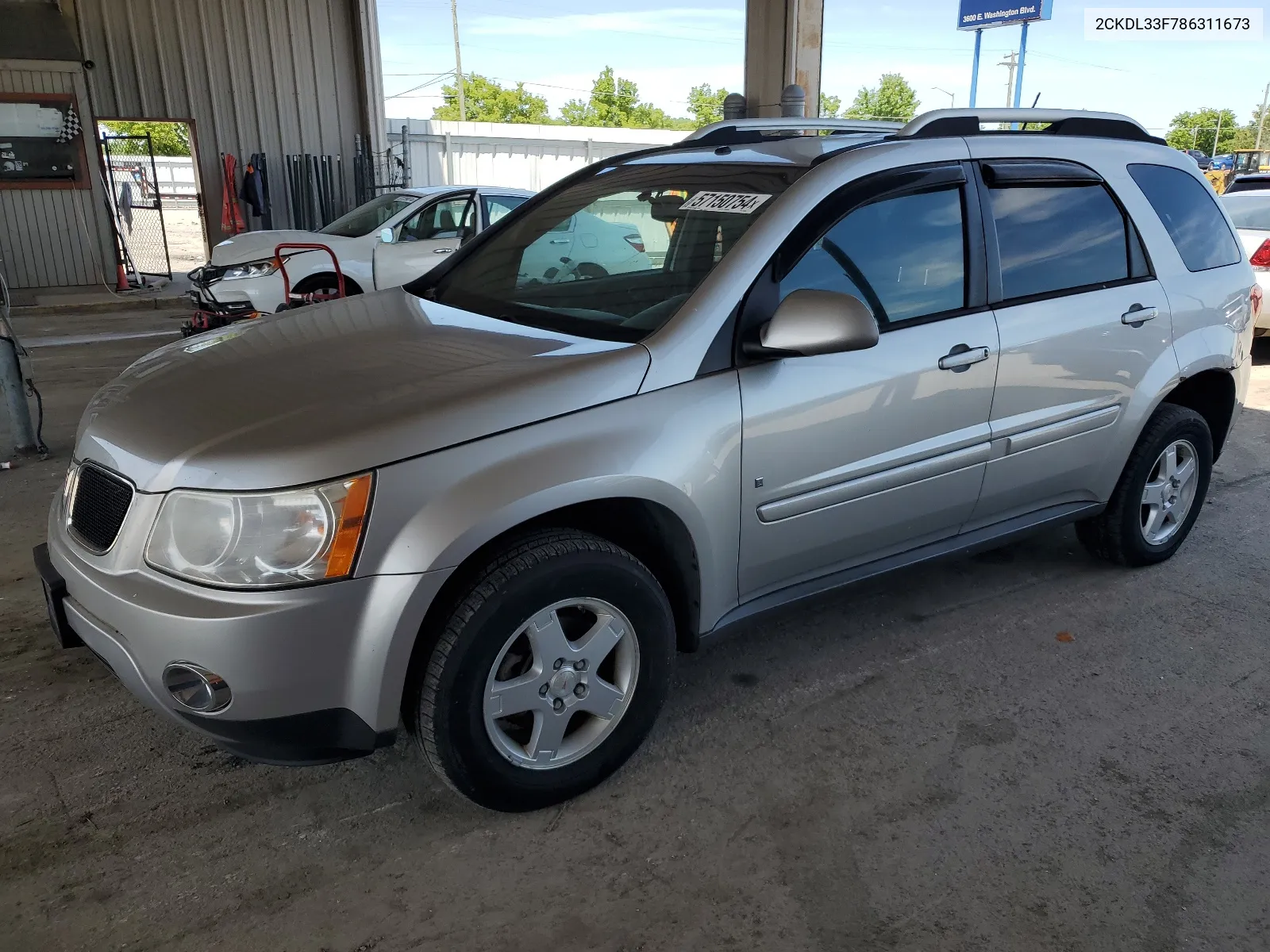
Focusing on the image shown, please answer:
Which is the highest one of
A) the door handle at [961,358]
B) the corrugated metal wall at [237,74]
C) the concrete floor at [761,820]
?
the corrugated metal wall at [237,74]

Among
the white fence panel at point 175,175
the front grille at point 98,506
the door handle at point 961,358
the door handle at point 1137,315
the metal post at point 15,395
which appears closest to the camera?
the front grille at point 98,506

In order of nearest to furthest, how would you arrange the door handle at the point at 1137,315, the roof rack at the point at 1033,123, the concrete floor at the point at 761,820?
the concrete floor at the point at 761,820 → the roof rack at the point at 1033,123 → the door handle at the point at 1137,315

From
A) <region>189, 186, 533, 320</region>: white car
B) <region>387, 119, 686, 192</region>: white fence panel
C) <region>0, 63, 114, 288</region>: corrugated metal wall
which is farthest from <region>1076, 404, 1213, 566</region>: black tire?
<region>387, 119, 686, 192</region>: white fence panel

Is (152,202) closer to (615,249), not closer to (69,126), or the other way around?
(69,126)

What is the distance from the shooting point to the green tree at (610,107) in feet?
261

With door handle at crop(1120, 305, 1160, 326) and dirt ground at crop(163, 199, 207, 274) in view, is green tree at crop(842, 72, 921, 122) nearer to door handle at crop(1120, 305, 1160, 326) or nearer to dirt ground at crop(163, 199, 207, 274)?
dirt ground at crop(163, 199, 207, 274)

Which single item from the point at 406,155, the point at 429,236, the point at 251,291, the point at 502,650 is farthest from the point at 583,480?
the point at 406,155

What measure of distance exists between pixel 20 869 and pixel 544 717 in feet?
4.29

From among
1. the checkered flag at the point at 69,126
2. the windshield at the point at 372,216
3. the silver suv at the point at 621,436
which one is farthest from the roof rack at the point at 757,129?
the checkered flag at the point at 69,126

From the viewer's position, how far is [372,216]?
9.93 metres

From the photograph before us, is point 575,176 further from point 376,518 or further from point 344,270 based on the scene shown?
point 344,270

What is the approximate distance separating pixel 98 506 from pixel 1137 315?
3486 millimetres

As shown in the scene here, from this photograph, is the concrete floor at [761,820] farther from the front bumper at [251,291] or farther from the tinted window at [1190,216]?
the front bumper at [251,291]

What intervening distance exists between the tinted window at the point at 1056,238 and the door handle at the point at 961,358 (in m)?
0.28
